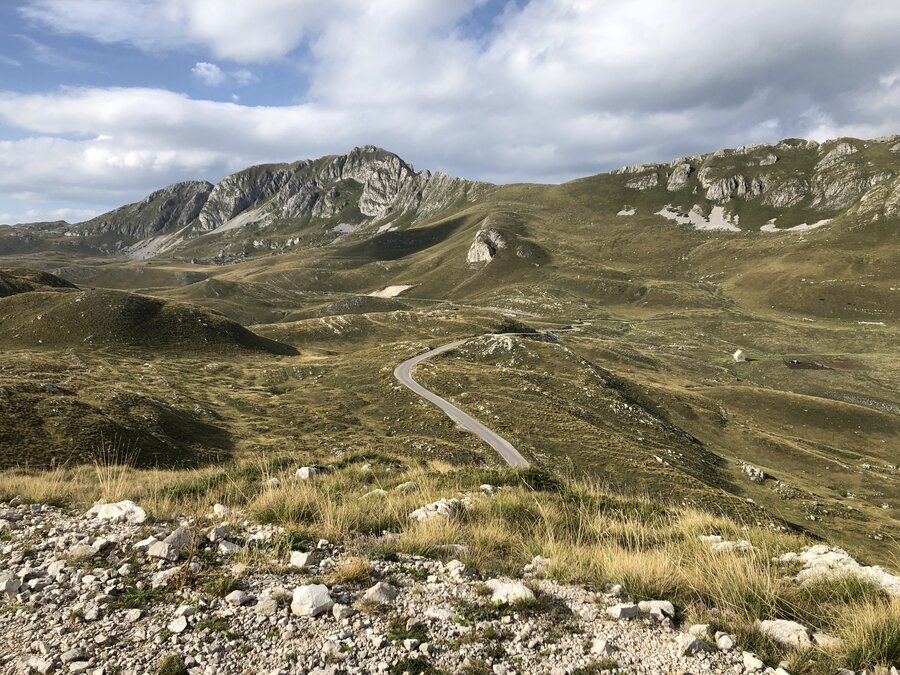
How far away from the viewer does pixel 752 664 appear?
5211 mm

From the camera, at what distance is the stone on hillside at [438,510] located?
9508mm

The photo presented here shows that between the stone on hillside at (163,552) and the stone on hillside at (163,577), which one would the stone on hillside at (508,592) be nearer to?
the stone on hillside at (163,577)

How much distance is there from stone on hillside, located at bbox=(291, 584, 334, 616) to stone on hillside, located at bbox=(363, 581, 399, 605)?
543mm

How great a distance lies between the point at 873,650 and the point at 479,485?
363 inches

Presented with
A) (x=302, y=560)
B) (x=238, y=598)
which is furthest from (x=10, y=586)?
(x=302, y=560)

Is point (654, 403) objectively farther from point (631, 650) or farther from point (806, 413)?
point (631, 650)

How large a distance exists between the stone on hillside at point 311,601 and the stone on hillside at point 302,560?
3.33 ft

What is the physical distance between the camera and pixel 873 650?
5082mm

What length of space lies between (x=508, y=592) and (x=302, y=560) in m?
3.34

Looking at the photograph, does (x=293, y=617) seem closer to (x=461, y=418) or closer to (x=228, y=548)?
(x=228, y=548)

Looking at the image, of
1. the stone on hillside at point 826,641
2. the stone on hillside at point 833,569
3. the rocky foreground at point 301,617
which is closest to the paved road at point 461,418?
the stone on hillside at point 833,569

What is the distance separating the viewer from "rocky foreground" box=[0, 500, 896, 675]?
520cm

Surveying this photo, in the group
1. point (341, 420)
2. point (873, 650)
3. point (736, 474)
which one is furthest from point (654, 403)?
point (873, 650)

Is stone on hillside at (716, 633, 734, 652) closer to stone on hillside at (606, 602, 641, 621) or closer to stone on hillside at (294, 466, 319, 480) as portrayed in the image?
Answer: stone on hillside at (606, 602, 641, 621)
